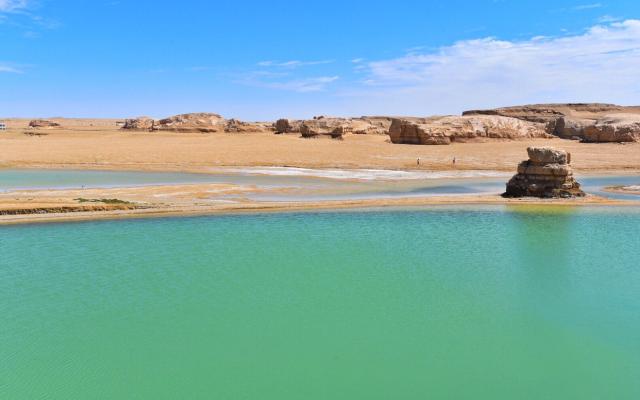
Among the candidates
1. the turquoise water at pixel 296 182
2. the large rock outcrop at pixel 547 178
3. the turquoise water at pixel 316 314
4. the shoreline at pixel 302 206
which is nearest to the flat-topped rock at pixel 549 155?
the large rock outcrop at pixel 547 178

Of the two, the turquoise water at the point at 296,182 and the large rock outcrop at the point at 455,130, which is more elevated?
the large rock outcrop at the point at 455,130

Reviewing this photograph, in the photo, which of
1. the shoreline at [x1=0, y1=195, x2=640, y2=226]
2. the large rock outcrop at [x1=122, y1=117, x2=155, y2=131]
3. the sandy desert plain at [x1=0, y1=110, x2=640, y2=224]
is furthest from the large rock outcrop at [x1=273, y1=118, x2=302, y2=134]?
the shoreline at [x1=0, y1=195, x2=640, y2=226]

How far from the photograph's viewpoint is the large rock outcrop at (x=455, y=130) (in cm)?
4878

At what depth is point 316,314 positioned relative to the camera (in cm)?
991

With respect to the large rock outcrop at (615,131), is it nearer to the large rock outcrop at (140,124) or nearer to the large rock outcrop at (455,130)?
the large rock outcrop at (455,130)

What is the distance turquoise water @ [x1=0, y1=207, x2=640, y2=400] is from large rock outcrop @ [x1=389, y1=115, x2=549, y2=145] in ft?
107

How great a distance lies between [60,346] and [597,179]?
33333 millimetres

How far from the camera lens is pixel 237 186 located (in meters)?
28.0

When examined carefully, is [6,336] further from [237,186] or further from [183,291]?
[237,186]

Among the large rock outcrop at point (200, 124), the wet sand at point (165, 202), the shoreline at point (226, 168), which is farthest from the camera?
the large rock outcrop at point (200, 124)

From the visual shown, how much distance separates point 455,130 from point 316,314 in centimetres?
4218

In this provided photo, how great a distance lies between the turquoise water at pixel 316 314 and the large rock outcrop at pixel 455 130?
3246 cm

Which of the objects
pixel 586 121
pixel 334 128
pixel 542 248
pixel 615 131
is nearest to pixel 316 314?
pixel 542 248

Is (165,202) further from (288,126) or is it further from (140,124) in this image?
(140,124)
